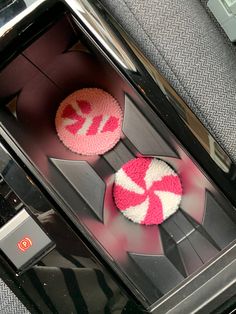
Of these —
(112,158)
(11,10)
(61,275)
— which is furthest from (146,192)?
(11,10)

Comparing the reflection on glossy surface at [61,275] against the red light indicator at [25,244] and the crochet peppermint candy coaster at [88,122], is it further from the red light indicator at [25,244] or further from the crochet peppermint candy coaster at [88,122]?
the crochet peppermint candy coaster at [88,122]

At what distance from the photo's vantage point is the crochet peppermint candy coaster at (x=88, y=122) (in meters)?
1.02

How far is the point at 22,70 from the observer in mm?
929

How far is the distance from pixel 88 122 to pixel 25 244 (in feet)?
0.84

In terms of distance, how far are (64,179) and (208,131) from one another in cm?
25

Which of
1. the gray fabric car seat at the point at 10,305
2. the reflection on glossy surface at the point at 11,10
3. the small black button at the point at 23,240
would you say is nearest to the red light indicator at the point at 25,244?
the small black button at the point at 23,240

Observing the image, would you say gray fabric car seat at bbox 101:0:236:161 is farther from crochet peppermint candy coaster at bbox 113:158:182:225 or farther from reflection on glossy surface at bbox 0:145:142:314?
reflection on glossy surface at bbox 0:145:142:314

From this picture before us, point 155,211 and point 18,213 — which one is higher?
point 18,213

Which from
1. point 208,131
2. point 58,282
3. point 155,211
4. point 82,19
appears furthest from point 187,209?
point 82,19

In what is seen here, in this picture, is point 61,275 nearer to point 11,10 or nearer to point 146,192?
point 146,192

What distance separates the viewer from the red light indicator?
873 millimetres

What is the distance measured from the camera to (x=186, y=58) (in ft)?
3.13

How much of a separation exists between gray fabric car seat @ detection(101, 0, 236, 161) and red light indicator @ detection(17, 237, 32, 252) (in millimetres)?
335

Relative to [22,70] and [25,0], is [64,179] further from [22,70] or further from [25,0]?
[25,0]
